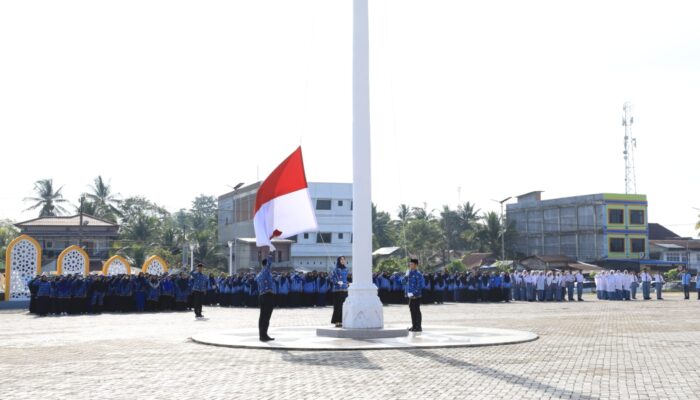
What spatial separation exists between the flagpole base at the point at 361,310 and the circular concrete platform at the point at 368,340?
638mm

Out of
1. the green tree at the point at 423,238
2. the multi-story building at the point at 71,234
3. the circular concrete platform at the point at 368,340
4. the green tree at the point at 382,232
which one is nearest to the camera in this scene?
the circular concrete platform at the point at 368,340

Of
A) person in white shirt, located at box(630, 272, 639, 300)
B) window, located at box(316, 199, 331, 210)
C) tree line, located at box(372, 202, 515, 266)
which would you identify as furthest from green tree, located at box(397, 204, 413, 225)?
person in white shirt, located at box(630, 272, 639, 300)

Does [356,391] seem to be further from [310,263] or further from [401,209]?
[401,209]

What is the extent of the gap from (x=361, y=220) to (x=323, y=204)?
178 feet

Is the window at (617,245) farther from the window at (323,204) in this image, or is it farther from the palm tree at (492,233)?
the window at (323,204)

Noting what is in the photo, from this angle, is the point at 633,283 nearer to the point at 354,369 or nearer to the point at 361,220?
the point at 361,220

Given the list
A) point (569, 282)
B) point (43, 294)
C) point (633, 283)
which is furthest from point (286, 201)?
point (633, 283)

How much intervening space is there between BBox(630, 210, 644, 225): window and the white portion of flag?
204 ft

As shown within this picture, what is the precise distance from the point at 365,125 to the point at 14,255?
21.6 m

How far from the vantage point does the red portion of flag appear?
16859 millimetres

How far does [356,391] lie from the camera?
352 inches

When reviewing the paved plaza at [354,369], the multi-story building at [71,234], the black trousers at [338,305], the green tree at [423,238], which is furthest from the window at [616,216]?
the black trousers at [338,305]

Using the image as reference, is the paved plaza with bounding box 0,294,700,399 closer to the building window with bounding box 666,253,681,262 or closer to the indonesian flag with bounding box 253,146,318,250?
the indonesian flag with bounding box 253,146,318,250

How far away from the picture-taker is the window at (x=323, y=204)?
69.9m
